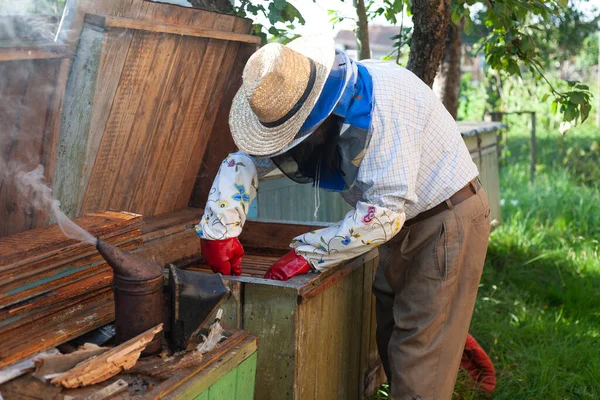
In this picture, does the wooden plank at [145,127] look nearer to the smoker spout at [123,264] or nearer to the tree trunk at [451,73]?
the smoker spout at [123,264]

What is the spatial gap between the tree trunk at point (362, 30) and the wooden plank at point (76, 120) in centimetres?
249

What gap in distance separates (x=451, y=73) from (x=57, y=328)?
13.8 feet

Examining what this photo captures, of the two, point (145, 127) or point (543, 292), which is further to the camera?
point (543, 292)

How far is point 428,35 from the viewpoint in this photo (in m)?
3.95

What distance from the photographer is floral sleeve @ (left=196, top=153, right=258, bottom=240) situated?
2676mm

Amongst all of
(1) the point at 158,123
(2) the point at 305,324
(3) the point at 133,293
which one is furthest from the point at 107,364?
(1) the point at 158,123

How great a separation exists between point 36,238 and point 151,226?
0.95 metres

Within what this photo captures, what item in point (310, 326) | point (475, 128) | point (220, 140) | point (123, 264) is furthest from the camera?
point (475, 128)

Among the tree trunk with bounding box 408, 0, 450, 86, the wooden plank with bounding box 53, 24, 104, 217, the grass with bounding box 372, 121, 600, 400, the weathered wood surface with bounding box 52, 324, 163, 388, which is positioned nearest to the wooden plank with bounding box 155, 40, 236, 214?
the wooden plank with bounding box 53, 24, 104, 217

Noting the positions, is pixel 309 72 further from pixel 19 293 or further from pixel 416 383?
pixel 416 383

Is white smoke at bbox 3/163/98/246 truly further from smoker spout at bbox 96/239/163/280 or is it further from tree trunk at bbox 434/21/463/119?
tree trunk at bbox 434/21/463/119

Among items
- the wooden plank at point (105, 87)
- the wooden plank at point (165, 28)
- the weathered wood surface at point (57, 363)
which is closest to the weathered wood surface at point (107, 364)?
the weathered wood surface at point (57, 363)

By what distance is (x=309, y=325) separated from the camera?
260 cm

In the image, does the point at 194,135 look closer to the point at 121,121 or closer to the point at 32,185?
the point at 121,121
